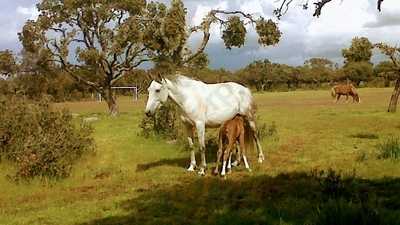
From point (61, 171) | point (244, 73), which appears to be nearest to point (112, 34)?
point (61, 171)

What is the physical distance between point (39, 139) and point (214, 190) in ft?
16.9

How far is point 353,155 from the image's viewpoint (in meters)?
14.5

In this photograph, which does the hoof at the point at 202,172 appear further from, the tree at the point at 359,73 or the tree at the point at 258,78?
→ the tree at the point at 359,73

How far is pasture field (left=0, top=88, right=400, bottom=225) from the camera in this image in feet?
26.5

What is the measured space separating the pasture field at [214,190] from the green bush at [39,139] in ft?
1.17

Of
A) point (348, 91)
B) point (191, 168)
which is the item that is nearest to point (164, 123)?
point (191, 168)

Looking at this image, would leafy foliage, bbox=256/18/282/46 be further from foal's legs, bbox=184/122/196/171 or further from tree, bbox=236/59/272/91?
tree, bbox=236/59/272/91

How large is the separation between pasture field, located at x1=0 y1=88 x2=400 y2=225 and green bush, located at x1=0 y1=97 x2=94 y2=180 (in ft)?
1.17

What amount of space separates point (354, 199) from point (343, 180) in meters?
1.83

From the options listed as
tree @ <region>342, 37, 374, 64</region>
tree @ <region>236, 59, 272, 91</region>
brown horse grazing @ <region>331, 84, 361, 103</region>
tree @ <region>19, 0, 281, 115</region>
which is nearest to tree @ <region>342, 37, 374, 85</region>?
tree @ <region>342, 37, 374, 64</region>

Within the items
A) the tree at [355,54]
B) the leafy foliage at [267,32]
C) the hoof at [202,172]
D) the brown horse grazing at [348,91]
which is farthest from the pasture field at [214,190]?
the tree at [355,54]

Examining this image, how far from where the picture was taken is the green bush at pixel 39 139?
12.7m

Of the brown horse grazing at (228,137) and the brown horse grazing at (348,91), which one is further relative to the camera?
the brown horse grazing at (348,91)

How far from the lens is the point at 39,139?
13.2 meters
